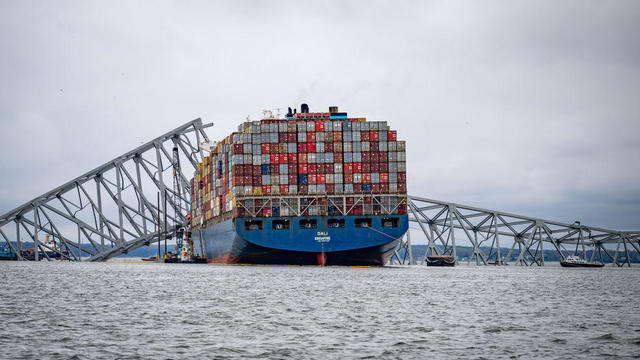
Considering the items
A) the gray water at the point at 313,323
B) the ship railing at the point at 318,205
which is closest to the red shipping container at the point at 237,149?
the ship railing at the point at 318,205

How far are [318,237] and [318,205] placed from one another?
13.6 feet

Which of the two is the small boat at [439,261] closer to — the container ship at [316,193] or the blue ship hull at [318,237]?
the container ship at [316,193]

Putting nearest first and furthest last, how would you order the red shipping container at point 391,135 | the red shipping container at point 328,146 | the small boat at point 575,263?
the red shipping container at point 328,146
the red shipping container at point 391,135
the small boat at point 575,263

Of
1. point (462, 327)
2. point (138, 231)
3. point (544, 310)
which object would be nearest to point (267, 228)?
point (138, 231)

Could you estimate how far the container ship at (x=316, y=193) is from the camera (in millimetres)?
90312

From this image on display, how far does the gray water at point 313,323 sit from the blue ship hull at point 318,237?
39574 mm

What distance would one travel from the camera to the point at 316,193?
92500 millimetres

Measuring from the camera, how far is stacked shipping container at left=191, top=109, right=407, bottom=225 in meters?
92.5

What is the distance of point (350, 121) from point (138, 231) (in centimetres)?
4965

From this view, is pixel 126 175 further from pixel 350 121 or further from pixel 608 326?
pixel 608 326

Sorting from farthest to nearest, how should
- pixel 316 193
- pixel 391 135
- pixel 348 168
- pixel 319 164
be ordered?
pixel 391 135 < pixel 319 164 < pixel 348 168 < pixel 316 193

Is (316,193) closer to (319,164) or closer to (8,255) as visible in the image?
(319,164)

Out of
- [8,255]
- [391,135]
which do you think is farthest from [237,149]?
[8,255]

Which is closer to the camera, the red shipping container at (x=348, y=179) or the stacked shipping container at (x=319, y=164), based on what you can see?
the stacked shipping container at (x=319, y=164)
